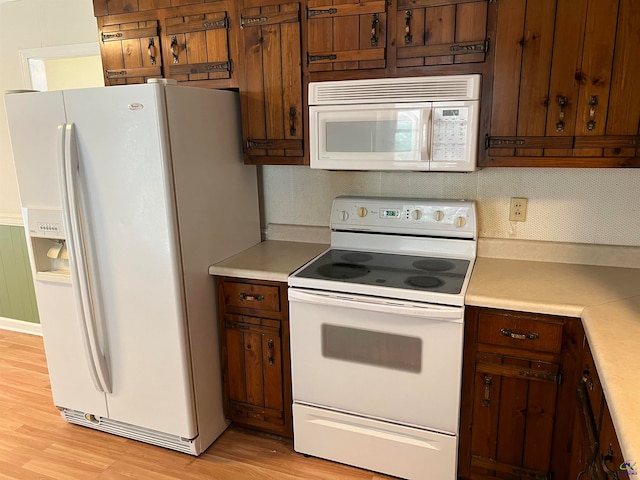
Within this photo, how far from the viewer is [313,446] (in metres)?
2.20

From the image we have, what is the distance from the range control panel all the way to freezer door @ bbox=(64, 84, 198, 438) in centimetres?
86

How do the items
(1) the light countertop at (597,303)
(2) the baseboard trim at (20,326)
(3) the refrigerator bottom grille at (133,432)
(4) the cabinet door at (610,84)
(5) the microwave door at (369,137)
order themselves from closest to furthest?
(1) the light countertop at (597,303)
(4) the cabinet door at (610,84)
(5) the microwave door at (369,137)
(3) the refrigerator bottom grille at (133,432)
(2) the baseboard trim at (20,326)

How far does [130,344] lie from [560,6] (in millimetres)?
2240

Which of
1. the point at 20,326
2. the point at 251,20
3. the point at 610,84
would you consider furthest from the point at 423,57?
the point at 20,326

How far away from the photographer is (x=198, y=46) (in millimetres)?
2264

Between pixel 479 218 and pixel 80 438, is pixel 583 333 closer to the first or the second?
pixel 479 218

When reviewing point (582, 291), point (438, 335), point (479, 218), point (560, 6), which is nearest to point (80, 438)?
point (438, 335)

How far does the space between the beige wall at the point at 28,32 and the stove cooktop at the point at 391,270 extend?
211 cm

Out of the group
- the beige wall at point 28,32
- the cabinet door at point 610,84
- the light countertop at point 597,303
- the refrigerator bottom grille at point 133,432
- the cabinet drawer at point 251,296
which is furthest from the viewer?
the beige wall at point 28,32

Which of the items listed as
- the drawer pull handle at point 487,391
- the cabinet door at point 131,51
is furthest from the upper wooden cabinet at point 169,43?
the drawer pull handle at point 487,391

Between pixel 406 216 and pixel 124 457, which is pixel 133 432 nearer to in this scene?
pixel 124 457

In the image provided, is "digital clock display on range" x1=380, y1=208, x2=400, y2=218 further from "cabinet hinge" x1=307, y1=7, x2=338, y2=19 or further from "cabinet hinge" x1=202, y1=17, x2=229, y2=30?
"cabinet hinge" x1=202, y1=17, x2=229, y2=30

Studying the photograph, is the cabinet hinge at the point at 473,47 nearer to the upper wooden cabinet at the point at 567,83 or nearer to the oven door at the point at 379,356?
the upper wooden cabinet at the point at 567,83

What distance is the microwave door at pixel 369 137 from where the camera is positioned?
195 centimetres
